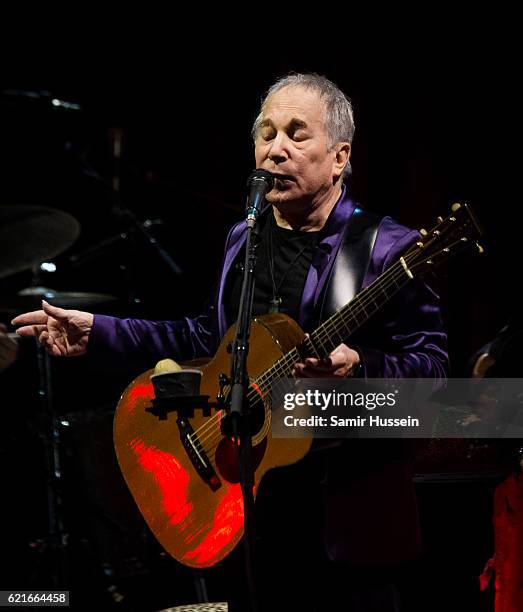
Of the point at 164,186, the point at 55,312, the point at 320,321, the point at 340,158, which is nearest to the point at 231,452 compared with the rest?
the point at 320,321

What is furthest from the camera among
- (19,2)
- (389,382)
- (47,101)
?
(19,2)

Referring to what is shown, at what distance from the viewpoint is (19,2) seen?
14.9 ft

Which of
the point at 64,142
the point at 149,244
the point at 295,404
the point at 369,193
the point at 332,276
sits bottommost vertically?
the point at 295,404

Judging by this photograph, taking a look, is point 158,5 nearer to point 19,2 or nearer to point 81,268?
point 19,2

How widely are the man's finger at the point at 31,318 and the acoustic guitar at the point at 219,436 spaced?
35 centimetres

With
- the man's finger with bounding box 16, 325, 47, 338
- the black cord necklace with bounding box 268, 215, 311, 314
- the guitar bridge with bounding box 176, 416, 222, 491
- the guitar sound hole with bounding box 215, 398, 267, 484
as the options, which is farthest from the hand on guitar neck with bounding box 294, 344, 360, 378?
the man's finger with bounding box 16, 325, 47, 338

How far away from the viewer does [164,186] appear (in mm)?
4879

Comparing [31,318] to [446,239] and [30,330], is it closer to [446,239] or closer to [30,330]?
[30,330]

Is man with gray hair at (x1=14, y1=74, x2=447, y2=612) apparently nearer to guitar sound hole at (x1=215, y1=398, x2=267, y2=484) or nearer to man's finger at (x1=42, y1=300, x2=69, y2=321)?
man's finger at (x1=42, y1=300, x2=69, y2=321)

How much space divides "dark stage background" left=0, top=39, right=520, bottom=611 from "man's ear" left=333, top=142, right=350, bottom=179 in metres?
1.43

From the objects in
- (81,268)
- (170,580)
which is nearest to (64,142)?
(81,268)

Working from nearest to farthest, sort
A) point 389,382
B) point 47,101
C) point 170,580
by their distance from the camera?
1. point 389,382
2. point 47,101
3. point 170,580

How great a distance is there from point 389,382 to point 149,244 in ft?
6.41

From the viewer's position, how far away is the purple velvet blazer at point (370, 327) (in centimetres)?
230
